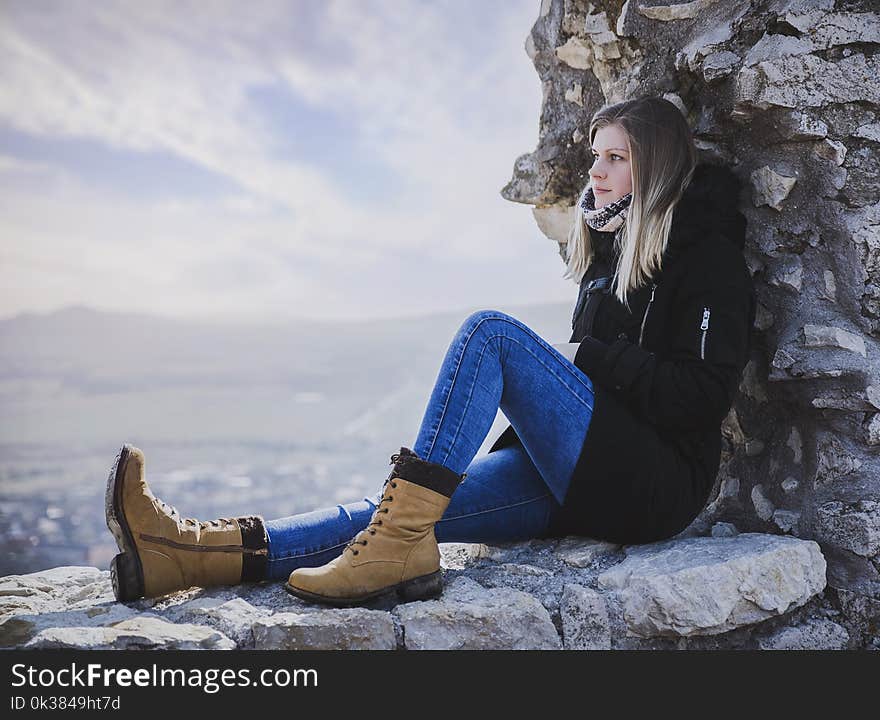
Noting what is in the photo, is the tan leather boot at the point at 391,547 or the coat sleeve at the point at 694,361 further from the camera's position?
the coat sleeve at the point at 694,361

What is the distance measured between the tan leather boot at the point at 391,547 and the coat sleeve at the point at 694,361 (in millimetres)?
554

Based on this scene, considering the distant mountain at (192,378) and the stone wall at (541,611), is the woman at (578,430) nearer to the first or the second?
the stone wall at (541,611)

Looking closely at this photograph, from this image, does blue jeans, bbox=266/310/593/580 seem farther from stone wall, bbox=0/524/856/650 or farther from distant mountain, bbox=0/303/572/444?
distant mountain, bbox=0/303/572/444

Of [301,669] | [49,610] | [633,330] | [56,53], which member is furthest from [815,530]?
[56,53]

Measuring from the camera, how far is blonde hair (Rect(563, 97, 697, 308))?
7.15 ft

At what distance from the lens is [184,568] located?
1907mm

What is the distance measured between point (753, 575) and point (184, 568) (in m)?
1.46

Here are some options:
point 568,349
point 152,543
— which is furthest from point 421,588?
point 568,349

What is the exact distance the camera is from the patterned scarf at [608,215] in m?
2.30

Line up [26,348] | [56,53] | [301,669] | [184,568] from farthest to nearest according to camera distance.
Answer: [26,348]
[56,53]
[184,568]
[301,669]

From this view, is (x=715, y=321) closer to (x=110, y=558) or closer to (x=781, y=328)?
(x=781, y=328)

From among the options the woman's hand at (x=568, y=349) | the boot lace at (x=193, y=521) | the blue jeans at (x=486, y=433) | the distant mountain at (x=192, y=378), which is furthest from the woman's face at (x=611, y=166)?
the distant mountain at (x=192, y=378)

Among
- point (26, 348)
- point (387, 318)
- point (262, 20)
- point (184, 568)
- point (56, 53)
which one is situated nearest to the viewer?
point (184, 568)

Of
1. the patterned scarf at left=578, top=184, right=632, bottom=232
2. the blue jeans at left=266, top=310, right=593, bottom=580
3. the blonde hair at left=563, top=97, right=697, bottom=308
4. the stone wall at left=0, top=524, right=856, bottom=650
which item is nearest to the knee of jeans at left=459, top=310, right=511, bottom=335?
the blue jeans at left=266, top=310, right=593, bottom=580
